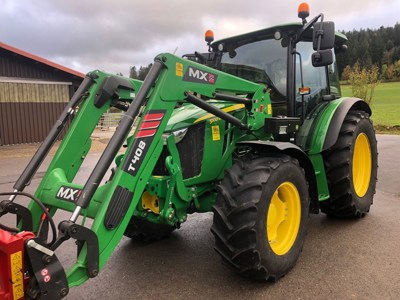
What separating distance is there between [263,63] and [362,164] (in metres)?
2.15

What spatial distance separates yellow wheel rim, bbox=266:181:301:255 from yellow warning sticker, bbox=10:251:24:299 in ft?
6.44

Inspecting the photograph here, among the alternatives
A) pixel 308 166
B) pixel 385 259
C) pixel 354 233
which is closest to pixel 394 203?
pixel 354 233

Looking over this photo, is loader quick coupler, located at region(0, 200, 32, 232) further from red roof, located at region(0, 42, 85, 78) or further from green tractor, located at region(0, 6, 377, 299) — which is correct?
red roof, located at region(0, 42, 85, 78)

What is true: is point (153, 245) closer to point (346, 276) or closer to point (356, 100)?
point (346, 276)

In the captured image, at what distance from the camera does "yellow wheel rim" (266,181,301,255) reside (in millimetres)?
3262

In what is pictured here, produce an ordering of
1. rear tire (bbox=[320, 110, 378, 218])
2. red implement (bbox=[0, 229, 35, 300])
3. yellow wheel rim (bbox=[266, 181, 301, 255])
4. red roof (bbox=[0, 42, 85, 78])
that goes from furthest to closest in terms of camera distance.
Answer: red roof (bbox=[0, 42, 85, 78]), rear tire (bbox=[320, 110, 378, 218]), yellow wheel rim (bbox=[266, 181, 301, 255]), red implement (bbox=[0, 229, 35, 300])

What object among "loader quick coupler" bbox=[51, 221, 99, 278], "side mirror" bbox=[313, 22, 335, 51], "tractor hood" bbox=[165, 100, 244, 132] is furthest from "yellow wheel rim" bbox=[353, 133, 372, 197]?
"loader quick coupler" bbox=[51, 221, 99, 278]

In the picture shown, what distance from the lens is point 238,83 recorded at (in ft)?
11.3

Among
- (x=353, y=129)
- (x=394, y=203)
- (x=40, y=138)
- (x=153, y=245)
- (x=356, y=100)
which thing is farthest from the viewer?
(x=40, y=138)

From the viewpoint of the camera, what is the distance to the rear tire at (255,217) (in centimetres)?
284

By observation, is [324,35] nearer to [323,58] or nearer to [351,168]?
[323,58]

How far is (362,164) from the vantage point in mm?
5047

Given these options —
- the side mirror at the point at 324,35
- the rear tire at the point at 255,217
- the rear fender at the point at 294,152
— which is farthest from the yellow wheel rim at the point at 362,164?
the rear tire at the point at 255,217

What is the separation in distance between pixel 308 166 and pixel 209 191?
1.03 m
